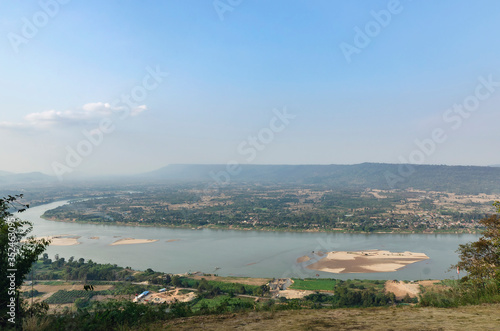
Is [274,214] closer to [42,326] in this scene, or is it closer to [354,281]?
[354,281]

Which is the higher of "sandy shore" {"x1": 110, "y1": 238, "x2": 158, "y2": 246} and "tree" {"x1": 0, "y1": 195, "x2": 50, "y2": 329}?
"tree" {"x1": 0, "y1": 195, "x2": 50, "y2": 329}

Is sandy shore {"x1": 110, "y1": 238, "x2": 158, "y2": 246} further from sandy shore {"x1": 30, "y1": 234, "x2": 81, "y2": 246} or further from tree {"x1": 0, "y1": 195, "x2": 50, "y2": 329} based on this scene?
tree {"x1": 0, "y1": 195, "x2": 50, "y2": 329}

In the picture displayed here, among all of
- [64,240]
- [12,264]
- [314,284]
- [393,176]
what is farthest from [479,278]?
[393,176]

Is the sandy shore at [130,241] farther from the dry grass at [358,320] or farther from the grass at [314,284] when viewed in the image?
the dry grass at [358,320]

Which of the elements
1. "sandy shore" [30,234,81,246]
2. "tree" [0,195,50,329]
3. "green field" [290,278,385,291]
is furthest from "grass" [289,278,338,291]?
"sandy shore" [30,234,81,246]

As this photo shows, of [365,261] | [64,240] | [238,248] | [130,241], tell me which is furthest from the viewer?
[130,241]

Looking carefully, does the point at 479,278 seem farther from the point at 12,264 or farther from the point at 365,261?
the point at 365,261
